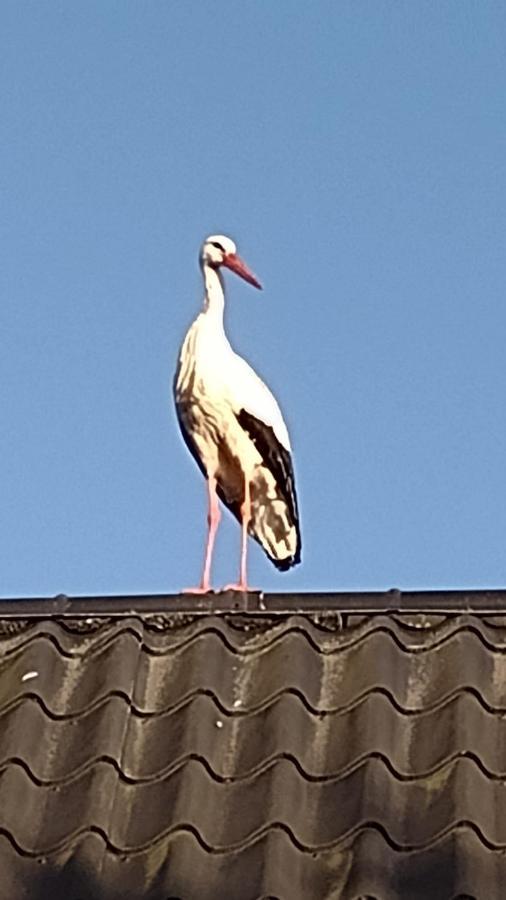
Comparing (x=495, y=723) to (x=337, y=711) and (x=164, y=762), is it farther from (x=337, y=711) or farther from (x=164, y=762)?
(x=164, y=762)

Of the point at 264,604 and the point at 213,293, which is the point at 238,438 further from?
the point at 264,604

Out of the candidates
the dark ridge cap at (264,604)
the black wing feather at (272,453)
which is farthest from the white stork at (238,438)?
the dark ridge cap at (264,604)

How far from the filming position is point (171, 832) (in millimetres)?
4039

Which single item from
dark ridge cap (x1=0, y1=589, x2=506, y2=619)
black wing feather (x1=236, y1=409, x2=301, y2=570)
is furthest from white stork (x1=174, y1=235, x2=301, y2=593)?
dark ridge cap (x1=0, y1=589, x2=506, y2=619)

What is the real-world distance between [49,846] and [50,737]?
0.42m

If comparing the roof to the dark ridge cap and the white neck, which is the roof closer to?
the dark ridge cap

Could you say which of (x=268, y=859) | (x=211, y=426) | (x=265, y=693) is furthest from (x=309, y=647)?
(x=211, y=426)

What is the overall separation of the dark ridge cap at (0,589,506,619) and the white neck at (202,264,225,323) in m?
2.51

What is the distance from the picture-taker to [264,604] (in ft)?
16.0

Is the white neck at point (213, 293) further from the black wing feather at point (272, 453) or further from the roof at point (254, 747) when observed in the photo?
the roof at point (254, 747)

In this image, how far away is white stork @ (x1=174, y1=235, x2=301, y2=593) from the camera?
6828 mm

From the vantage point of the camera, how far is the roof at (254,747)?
3.89m

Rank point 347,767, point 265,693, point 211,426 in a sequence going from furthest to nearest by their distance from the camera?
point 211,426 < point 265,693 < point 347,767

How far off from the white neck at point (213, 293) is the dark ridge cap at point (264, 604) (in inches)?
99.0
